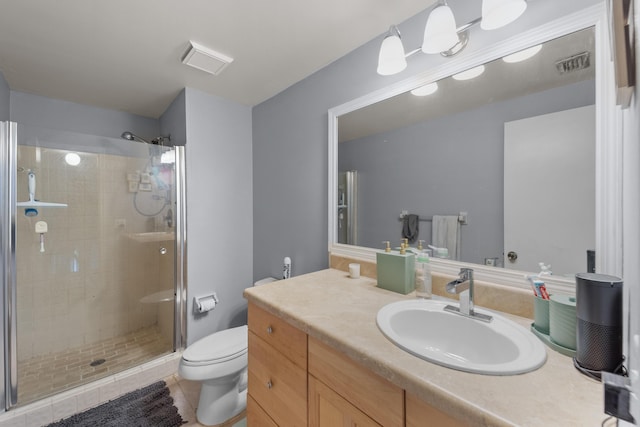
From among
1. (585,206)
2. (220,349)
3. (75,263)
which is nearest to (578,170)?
(585,206)

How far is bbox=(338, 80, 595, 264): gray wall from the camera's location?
95 cm

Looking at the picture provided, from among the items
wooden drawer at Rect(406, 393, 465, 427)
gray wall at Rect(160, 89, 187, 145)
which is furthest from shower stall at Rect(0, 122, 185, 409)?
wooden drawer at Rect(406, 393, 465, 427)

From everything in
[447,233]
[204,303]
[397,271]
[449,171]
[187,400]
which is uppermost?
[449,171]

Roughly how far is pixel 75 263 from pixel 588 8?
314cm

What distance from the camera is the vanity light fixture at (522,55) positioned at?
89cm

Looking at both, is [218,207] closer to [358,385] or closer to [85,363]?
[85,363]

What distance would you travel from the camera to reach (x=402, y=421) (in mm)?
582

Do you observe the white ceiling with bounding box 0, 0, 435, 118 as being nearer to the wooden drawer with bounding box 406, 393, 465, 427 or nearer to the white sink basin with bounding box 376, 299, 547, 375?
the white sink basin with bounding box 376, 299, 547, 375

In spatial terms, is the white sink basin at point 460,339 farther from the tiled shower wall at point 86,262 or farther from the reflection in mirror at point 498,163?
the tiled shower wall at point 86,262

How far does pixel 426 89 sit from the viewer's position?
1.17 m

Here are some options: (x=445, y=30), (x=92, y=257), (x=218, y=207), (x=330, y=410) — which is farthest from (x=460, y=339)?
(x=92, y=257)

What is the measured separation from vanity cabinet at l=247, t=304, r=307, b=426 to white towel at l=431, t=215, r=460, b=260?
0.72m

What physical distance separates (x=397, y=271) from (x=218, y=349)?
3.81 ft

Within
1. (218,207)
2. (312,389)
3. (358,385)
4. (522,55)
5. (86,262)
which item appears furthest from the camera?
(218,207)
